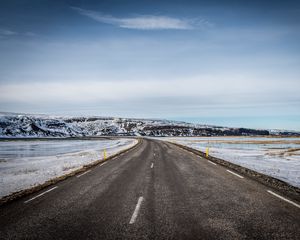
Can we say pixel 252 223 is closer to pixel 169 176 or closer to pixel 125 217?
pixel 125 217

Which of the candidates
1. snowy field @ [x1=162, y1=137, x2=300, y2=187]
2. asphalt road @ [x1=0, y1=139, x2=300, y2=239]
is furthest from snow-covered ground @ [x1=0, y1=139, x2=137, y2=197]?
snowy field @ [x1=162, y1=137, x2=300, y2=187]

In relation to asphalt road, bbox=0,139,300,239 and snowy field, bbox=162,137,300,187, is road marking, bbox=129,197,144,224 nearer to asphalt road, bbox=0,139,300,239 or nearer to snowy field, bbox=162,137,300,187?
asphalt road, bbox=0,139,300,239

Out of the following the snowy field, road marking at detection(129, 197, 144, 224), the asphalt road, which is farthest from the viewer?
the snowy field

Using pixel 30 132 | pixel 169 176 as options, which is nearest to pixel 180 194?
pixel 169 176

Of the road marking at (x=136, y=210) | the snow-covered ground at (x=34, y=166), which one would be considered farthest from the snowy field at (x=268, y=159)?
the snow-covered ground at (x=34, y=166)

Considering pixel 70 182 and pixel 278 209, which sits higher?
pixel 278 209

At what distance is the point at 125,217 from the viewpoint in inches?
273

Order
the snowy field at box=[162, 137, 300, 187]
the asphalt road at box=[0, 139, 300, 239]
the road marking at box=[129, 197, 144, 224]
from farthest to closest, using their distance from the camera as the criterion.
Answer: the snowy field at box=[162, 137, 300, 187], the road marking at box=[129, 197, 144, 224], the asphalt road at box=[0, 139, 300, 239]

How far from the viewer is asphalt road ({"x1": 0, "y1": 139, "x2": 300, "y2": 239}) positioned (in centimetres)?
584

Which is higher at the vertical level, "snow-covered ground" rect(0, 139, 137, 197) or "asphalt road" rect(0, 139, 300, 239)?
"asphalt road" rect(0, 139, 300, 239)

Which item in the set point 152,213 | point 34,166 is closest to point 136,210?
point 152,213

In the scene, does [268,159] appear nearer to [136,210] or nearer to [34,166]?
[34,166]

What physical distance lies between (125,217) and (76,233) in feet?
4.69

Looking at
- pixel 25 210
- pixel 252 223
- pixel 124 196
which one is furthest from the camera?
pixel 124 196
